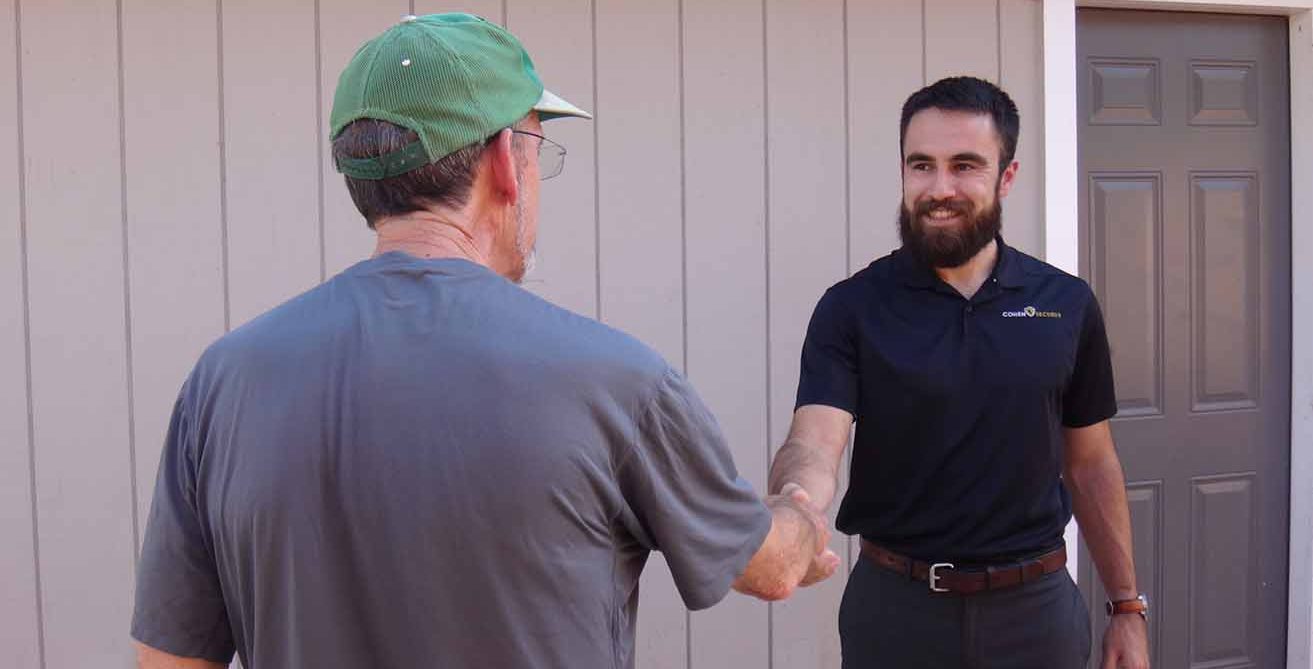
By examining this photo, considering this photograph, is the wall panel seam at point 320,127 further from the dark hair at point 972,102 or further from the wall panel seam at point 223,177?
the dark hair at point 972,102

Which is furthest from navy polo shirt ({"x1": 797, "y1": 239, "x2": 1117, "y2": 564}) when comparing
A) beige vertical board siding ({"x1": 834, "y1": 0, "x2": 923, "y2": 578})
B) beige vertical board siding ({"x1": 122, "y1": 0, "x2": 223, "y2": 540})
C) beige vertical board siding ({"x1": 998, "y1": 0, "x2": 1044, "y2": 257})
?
beige vertical board siding ({"x1": 122, "y1": 0, "x2": 223, "y2": 540})

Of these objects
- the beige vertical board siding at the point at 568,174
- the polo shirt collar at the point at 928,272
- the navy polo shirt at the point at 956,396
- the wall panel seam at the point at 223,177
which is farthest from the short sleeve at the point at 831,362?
the wall panel seam at the point at 223,177

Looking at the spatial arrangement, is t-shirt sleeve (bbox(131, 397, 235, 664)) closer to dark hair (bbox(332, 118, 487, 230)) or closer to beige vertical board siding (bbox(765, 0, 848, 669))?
dark hair (bbox(332, 118, 487, 230))

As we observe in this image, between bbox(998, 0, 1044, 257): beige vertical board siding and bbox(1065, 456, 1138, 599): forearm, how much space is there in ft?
3.54

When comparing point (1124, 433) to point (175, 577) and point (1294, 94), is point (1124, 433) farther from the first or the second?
point (175, 577)

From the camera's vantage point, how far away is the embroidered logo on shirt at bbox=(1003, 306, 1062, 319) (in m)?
2.68

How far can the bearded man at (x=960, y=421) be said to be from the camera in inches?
102

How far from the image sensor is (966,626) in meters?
2.58

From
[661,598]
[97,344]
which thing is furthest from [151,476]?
[661,598]

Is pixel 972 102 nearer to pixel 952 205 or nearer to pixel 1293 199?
pixel 952 205

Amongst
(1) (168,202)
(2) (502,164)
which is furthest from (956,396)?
(1) (168,202)

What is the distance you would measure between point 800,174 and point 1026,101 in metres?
0.74

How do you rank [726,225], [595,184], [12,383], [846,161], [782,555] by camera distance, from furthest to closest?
[846,161] < [726,225] < [595,184] < [12,383] < [782,555]

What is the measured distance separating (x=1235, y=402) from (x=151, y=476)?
3.25m
